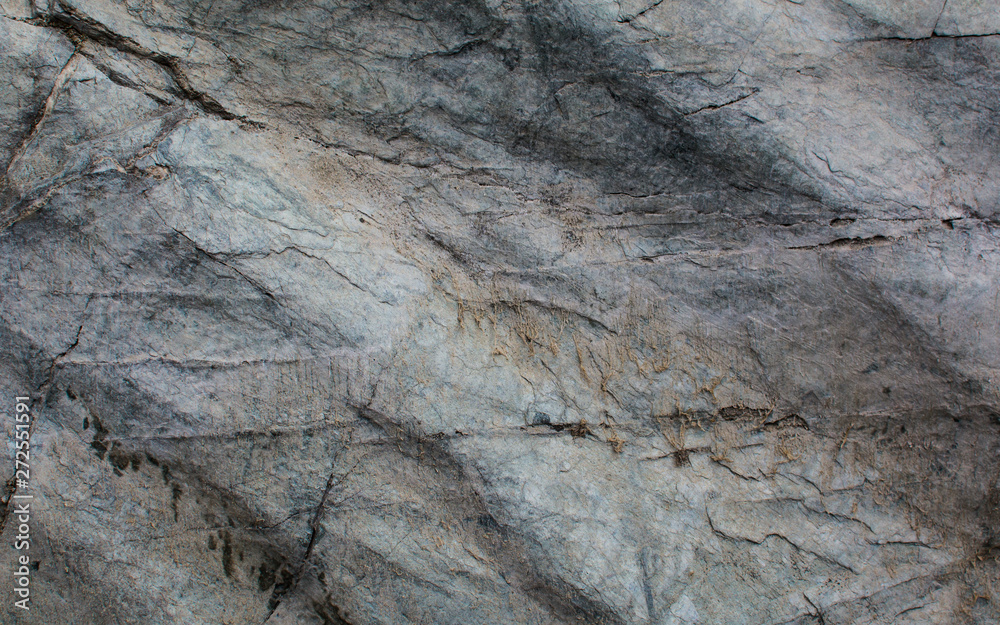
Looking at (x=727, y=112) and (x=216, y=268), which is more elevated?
(x=727, y=112)

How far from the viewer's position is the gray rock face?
2719 millimetres

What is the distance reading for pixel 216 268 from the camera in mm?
2721

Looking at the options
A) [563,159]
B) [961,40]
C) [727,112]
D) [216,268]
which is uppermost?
[961,40]

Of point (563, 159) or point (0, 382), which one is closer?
point (0, 382)

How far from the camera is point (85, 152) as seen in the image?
2.71 meters

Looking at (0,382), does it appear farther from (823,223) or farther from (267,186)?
(823,223)

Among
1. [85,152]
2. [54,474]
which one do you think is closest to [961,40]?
[85,152]

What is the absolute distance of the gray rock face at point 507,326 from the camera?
2.72m

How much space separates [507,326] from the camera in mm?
2873

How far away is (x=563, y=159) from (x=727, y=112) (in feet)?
2.33

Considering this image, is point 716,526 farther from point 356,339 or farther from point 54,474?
point 54,474

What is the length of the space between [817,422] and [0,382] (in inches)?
135

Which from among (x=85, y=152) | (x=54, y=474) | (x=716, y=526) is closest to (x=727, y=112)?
(x=716, y=526)

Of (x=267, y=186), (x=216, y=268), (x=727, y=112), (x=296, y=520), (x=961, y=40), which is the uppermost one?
(x=961, y=40)
